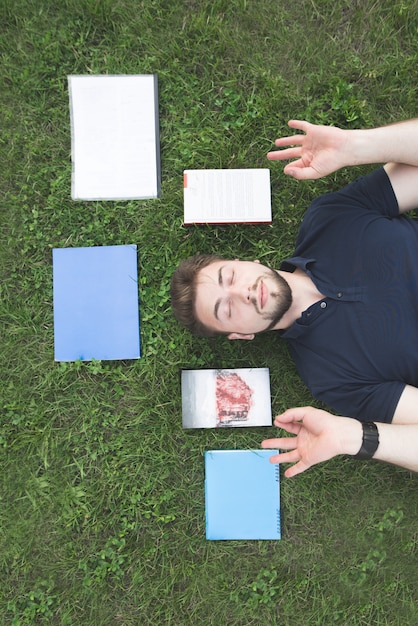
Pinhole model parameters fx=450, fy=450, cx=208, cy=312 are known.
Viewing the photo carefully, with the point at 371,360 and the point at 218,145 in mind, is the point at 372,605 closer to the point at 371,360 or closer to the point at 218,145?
the point at 371,360

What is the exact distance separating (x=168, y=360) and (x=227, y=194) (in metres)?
1.28

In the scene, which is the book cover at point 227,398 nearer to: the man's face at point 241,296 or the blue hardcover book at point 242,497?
the blue hardcover book at point 242,497

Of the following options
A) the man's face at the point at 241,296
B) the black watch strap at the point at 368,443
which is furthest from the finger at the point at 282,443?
the man's face at the point at 241,296

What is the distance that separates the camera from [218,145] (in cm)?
331

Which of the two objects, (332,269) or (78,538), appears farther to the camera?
(78,538)

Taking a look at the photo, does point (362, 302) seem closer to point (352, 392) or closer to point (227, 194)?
point (352, 392)

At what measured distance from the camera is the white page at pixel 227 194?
10.6 ft

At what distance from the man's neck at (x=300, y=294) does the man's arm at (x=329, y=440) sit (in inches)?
25.3

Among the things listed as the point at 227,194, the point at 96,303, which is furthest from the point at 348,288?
the point at 96,303

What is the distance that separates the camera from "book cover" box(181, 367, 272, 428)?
3236 millimetres

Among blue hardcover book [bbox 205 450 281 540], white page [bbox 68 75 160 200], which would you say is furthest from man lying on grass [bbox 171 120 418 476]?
white page [bbox 68 75 160 200]

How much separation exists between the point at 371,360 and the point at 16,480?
266 cm

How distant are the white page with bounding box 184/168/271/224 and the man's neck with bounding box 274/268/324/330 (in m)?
0.62

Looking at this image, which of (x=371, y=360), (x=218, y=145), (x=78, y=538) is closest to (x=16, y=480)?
(x=78, y=538)
